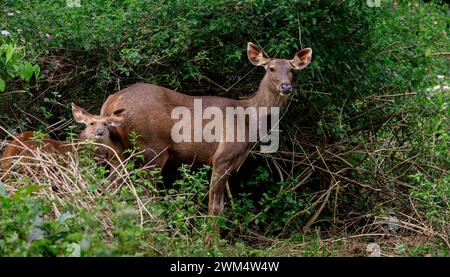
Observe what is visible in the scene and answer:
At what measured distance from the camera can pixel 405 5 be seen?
12.4 m

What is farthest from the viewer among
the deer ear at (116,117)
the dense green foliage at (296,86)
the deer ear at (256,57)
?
the dense green foliage at (296,86)

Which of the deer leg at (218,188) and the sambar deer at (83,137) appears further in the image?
the deer leg at (218,188)

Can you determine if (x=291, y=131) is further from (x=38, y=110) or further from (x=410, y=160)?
(x=38, y=110)

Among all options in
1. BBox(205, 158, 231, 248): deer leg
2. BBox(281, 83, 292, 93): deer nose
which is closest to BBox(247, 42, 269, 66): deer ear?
BBox(281, 83, 292, 93): deer nose

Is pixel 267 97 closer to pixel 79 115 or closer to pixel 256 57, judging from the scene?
pixel 256 57

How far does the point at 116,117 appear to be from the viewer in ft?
30.3

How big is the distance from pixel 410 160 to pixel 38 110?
449 cm

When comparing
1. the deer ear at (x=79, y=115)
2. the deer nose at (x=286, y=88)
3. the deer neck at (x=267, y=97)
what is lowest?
the deer neck at (x=267, y=97)

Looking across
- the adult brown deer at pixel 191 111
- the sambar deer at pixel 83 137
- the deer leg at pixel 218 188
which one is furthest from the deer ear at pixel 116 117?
the deer leg at pixel 218 188

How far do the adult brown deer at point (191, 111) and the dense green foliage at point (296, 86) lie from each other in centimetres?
24

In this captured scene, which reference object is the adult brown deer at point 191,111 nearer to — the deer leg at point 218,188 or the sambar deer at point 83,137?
the deer leg at point 218,188

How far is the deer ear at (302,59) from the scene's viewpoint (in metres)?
9.45

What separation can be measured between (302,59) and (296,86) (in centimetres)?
77

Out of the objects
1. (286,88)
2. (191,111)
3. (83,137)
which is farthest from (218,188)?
(83,137)
